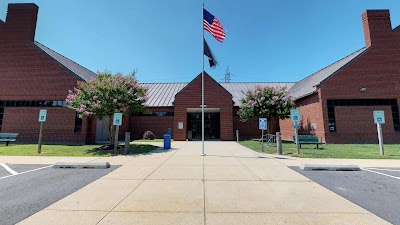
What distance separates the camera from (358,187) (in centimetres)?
592

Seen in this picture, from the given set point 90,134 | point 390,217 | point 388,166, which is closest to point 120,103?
point 90,134

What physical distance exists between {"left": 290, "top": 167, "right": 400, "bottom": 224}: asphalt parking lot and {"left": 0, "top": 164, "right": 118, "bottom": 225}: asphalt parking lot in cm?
744

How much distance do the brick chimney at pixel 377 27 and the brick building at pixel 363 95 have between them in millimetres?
94

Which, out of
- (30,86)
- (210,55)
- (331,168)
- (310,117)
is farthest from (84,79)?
(310,117)

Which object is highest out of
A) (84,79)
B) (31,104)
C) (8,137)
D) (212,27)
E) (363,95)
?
(212,27)

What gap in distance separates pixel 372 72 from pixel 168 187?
2501 cm

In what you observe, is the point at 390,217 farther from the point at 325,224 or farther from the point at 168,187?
the point at 168,187

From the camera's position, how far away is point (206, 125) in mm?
28141

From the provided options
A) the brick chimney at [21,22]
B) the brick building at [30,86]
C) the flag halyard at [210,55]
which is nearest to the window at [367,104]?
the flag halyard at [210,55]

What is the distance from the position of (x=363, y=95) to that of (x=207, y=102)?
669 inches

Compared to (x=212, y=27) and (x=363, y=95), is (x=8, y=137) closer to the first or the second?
(x=212, y=27)

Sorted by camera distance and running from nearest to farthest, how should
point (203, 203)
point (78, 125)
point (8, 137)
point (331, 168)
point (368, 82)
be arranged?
point (203, 203) < point (331, 168) < point (8, 137) < point (78, 125) < point (368, 82)

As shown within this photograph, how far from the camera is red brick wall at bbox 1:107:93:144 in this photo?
19.8m

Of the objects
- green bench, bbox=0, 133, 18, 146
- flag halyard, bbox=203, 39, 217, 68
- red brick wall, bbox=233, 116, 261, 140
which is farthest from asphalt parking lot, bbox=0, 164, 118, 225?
red brick wall, bbox=233, 116, 261, 140
